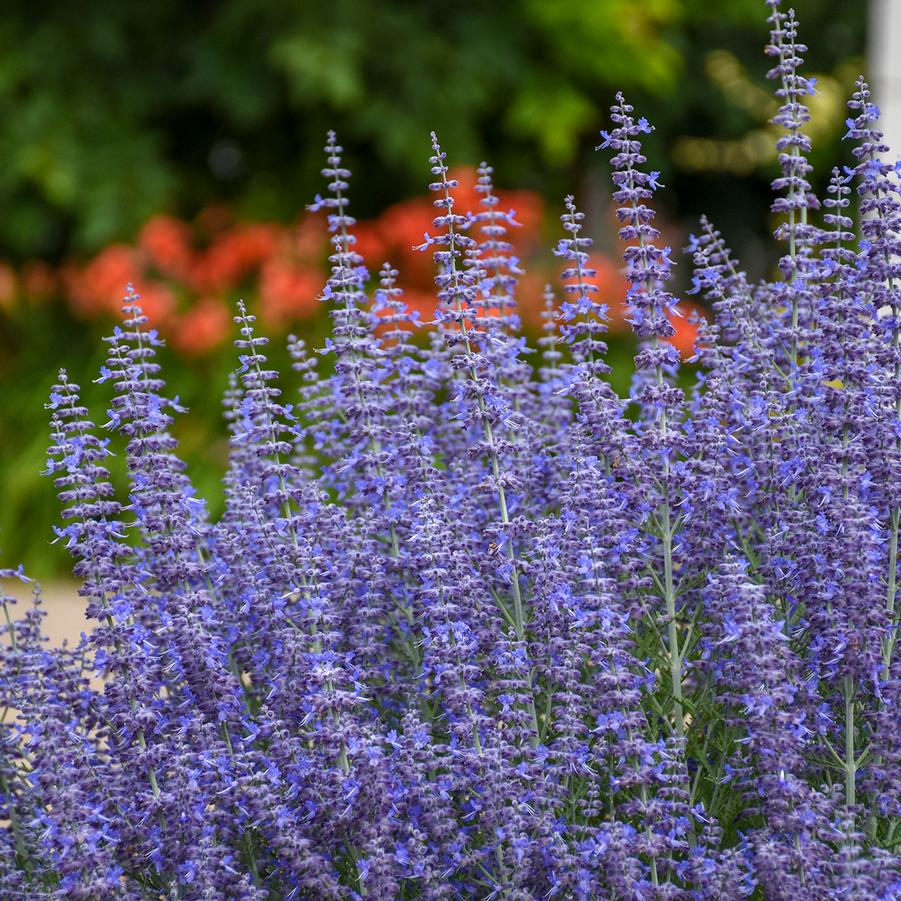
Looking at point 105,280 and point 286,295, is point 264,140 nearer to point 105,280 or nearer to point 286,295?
point 105,280

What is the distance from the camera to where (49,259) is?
465 inches

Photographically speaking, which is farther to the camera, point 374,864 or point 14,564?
point 14,564

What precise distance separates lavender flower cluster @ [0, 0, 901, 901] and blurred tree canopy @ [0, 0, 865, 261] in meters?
6.71

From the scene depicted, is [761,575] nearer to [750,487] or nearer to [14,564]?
[750,487]

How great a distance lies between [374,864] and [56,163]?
8548 mm

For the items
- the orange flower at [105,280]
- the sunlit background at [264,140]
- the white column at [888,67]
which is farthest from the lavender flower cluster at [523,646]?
the orange flower at [105,280]

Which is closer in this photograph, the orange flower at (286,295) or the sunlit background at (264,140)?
the orange flower at (286,295)

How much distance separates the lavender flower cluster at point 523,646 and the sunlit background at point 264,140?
574 cm

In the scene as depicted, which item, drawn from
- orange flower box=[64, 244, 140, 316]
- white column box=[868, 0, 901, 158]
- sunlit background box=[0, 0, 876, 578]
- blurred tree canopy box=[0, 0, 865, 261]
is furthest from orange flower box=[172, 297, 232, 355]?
white column box=[868, 0, 901, 158]

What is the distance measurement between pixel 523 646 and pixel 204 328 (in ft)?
22.4

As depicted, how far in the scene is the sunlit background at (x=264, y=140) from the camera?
9.36 metres

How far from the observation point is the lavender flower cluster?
2.31 m

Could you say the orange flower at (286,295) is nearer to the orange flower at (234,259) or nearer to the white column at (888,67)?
the orange flower at (234,259)

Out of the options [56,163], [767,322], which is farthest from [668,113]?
[767,322]
